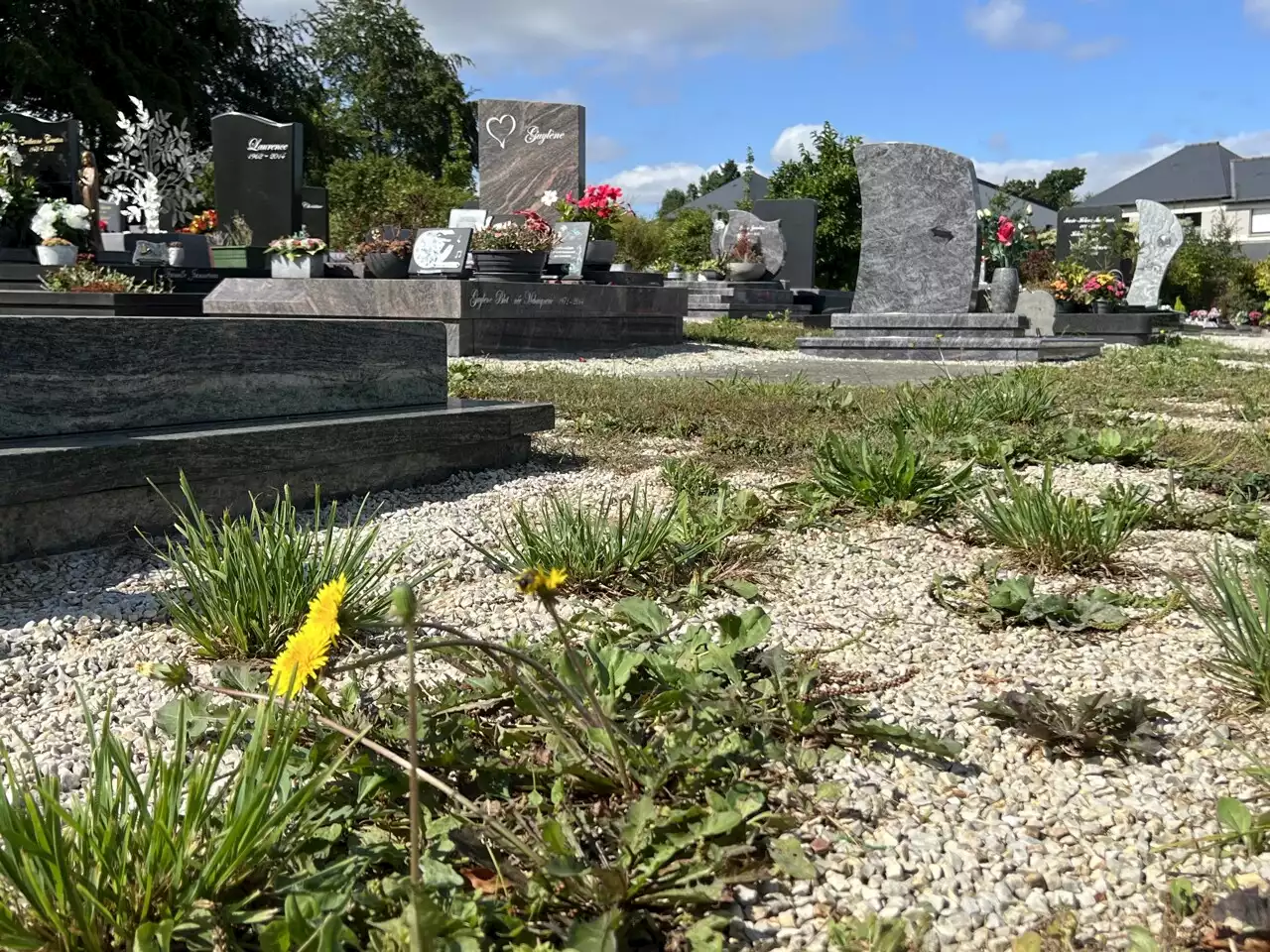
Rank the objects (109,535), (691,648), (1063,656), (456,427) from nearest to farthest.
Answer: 1. (691,648)
2. (1063,656)
3. (109,535)
4. (456,427)

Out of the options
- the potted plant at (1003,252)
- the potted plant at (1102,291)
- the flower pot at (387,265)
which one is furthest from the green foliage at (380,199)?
the potted plant at (1102,291)

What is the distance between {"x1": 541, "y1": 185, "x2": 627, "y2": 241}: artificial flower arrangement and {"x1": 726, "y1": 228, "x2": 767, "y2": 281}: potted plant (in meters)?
4.68

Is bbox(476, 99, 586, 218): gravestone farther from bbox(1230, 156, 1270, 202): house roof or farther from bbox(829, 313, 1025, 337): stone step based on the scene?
bbox(1230, 156, 1270, 202): house roof

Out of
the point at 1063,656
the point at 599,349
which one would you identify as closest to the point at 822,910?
the point at 1063,656

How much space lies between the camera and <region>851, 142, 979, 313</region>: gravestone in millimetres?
12211

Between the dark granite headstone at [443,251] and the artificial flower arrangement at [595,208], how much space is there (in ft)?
10.7

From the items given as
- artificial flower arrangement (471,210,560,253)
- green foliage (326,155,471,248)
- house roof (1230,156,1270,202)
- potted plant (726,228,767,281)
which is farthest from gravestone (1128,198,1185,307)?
house roof (1230,156,1270,202)

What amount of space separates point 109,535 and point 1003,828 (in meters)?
2.68

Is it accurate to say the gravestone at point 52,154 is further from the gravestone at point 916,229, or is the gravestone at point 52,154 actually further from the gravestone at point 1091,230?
the gravestone at point 1091,230

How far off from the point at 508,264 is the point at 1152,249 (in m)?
15.9

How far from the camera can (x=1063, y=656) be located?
254 cm

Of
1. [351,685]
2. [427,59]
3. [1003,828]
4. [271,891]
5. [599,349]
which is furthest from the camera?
[427,59]

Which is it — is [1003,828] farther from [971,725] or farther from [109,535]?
[109,535]

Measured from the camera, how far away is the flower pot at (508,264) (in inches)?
435
